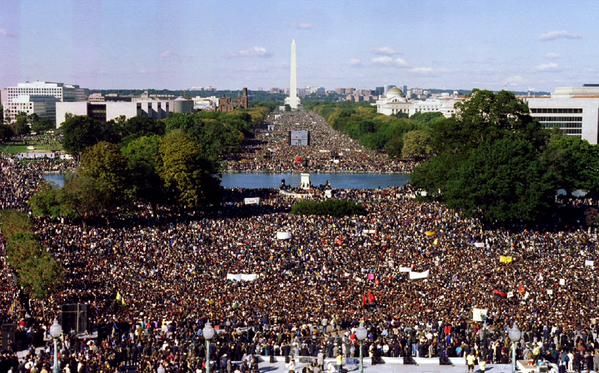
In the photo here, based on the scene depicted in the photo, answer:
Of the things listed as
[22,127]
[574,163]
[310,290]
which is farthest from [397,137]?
[310,290]

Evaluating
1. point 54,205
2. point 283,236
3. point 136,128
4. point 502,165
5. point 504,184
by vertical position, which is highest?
point 136,128

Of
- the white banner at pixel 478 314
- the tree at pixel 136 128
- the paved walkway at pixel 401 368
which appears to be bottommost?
the paved walkway at pixel 401 368

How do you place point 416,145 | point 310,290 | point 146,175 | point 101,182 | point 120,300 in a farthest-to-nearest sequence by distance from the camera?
1. point 416,145
2. point 146,175
3. point 101,182
4. point 310,290
5. point 120,300

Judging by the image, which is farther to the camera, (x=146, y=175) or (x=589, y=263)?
(x=146, y=175)

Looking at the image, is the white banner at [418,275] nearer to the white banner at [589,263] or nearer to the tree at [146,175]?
the white banner at [589,263]

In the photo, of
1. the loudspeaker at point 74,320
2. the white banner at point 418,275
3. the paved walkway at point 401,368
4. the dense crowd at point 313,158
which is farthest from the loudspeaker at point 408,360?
the dense crowd at point 313,158

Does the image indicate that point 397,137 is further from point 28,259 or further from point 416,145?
point 28,259

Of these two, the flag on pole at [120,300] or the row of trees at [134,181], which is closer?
the flag on pole at [120,300]

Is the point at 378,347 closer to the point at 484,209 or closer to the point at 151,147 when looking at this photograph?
the point at 484,209
